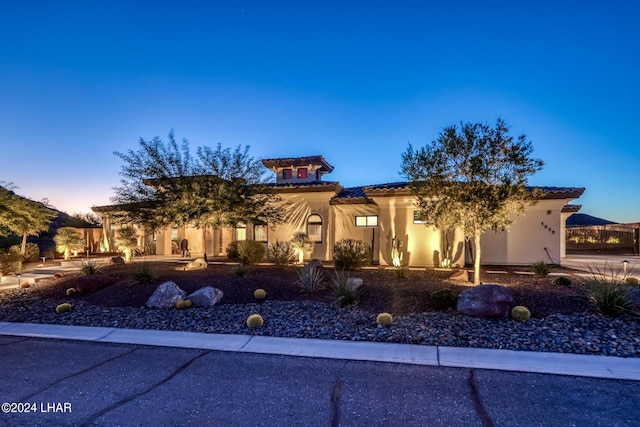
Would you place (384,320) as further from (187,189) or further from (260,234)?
(260,234)

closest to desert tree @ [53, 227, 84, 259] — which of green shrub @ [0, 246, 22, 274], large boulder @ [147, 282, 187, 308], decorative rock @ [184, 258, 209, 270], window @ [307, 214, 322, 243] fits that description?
green shrub @ [0, 246, 22, 274]

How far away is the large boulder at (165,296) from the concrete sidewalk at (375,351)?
1609mm

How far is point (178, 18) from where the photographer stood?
12.7 meters

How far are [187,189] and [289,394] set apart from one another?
10.1 m

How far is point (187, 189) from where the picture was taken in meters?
12.9

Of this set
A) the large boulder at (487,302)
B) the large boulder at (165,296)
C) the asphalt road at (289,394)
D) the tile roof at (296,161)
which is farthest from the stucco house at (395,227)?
the asphalt road at (289,394)

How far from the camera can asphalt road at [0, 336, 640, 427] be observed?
380 cm

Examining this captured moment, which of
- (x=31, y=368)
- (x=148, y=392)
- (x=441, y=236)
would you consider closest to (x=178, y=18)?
(x=31, y=368)

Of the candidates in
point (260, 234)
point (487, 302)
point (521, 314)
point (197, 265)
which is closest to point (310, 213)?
point (260, 234)

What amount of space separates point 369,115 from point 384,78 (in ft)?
10.7

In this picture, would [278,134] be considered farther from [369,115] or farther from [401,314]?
[401,314]

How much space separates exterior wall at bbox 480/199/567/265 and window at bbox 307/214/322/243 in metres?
8.74

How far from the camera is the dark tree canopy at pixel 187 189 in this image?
12820 mm

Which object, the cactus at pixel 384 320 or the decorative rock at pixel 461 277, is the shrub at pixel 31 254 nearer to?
the cactus at pixel 384 320
